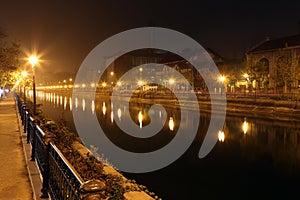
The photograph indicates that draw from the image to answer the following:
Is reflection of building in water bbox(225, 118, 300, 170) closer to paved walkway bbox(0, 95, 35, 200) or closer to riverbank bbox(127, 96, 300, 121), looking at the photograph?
riverbank bbox(127, 96, 300, 121)

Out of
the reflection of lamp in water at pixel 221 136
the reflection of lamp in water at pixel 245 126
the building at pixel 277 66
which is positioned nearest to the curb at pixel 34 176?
the reflection of lamp in water at pixel 221 136

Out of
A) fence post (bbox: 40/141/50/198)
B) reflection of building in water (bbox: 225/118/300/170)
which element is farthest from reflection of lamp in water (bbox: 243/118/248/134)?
fence post (bbox: 40/141/50/198)

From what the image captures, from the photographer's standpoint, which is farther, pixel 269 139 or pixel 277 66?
pixel 277 66

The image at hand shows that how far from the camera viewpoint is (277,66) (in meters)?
45.1

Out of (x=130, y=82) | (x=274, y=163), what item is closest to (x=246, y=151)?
(x=274, y=163)

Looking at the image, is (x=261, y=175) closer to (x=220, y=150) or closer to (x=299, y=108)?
(x=220, y=150)

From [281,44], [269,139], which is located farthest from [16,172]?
[281,44]

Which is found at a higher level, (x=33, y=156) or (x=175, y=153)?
(x=33, y=156)

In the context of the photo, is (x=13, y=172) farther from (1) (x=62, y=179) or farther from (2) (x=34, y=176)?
(1) (x=62, y=179)

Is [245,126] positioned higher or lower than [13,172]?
lower

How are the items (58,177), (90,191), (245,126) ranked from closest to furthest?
(90,191)
(58,177)
(245,126)

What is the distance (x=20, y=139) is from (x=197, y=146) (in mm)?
10554

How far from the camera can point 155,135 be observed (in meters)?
23.1

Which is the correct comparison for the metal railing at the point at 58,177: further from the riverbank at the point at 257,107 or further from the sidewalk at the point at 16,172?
the riverbank at the point at 257,107
